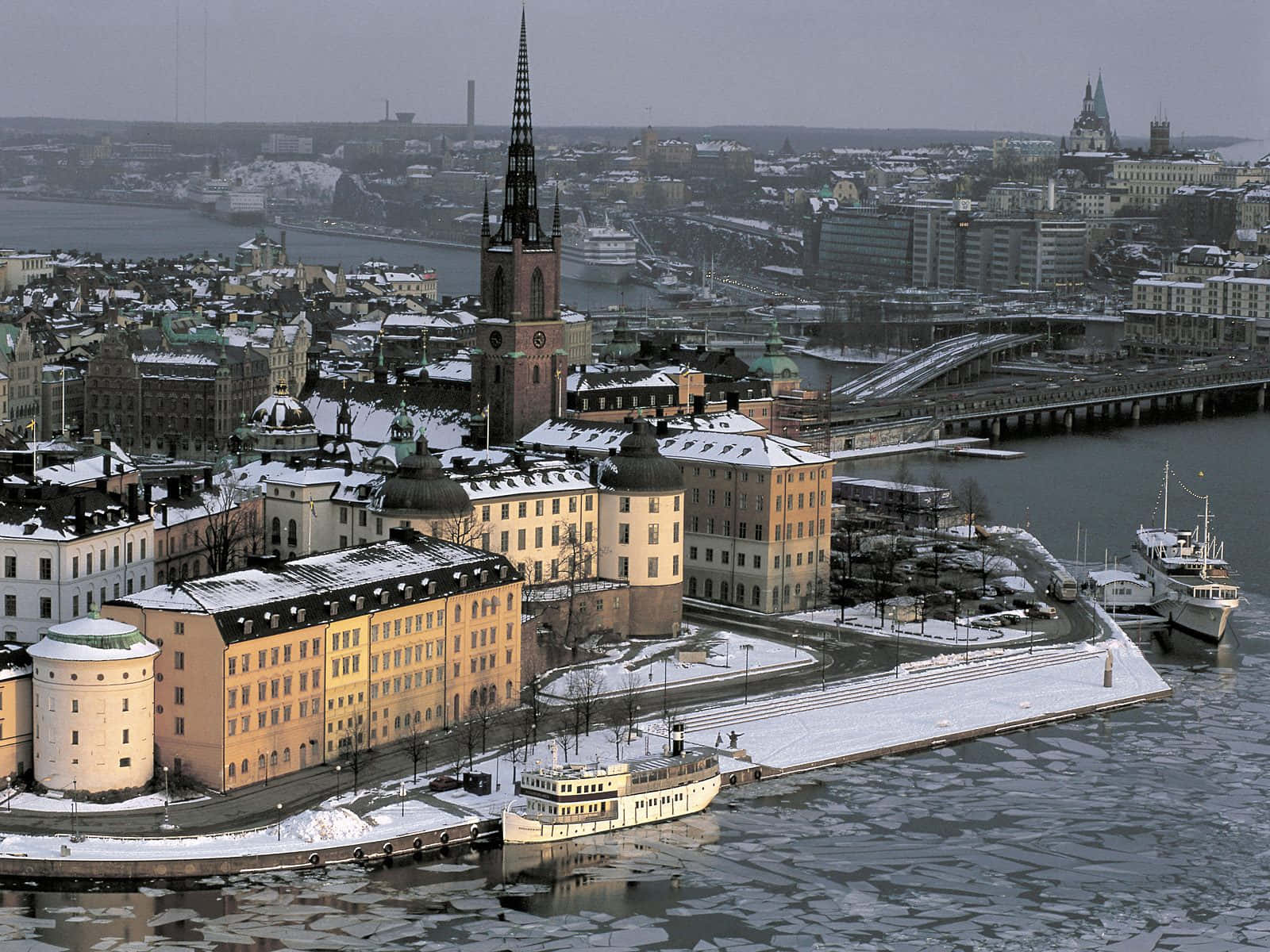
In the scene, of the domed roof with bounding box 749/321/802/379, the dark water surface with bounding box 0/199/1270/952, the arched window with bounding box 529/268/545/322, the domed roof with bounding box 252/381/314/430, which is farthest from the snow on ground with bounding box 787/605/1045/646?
the domed roof with bounding box 749/321/802/379

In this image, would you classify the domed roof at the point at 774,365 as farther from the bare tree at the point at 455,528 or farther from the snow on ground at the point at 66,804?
the snow on ground at the point at 66,804

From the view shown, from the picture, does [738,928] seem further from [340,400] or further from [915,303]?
[915,303]

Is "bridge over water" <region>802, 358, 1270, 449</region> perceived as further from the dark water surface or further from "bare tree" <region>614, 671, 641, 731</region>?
the dark water surface

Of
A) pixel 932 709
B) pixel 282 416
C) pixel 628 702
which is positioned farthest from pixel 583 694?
pixel 282 416

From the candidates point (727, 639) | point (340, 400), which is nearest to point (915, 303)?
point (340, 400)

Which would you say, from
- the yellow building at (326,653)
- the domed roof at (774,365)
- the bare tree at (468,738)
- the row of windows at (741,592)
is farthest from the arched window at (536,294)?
the bare tree at (468,738)
